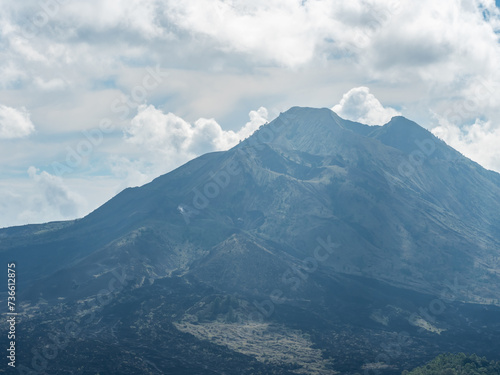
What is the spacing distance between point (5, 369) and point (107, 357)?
2992cm

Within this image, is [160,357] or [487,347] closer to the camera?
[160,357]

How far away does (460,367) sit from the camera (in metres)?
126

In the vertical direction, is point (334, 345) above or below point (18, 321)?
below

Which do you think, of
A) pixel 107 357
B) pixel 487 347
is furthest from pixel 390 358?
pixel 107 357

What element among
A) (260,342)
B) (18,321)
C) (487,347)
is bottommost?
(487,347)

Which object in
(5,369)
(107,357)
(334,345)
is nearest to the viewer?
(5,369)

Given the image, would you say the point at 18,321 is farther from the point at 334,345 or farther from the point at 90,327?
the point at 334,345

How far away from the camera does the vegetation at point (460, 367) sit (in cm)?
12269

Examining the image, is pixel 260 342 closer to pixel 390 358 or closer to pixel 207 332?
pixel 207 332

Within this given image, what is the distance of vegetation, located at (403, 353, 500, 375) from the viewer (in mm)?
122688

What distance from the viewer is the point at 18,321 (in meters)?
200

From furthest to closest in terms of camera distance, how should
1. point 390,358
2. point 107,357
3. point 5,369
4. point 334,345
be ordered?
point 334,345 < point 390,358 < point 107,357 < point 5,369

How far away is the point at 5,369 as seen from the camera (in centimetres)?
14638

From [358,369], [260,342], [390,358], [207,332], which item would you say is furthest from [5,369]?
→ [390,358]
